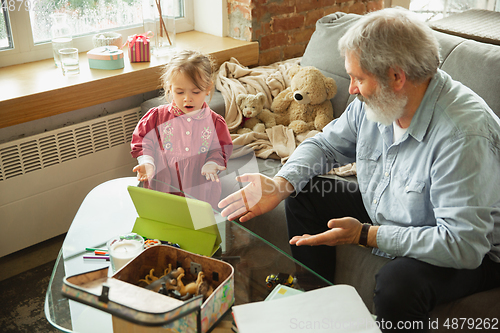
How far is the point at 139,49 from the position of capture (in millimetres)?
2213

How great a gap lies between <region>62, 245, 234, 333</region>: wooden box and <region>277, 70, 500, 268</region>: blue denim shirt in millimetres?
491

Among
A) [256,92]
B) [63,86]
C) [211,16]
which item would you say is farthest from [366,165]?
[211,16]

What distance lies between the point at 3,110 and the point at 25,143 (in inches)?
7.7

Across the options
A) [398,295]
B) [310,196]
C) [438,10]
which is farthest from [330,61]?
[438,10]

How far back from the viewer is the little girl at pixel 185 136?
1.66 metres

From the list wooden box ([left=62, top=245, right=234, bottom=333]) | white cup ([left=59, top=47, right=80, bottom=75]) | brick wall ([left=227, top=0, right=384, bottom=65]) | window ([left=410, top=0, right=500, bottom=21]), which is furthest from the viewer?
window ([left=410, top=0, right=500, bottom=21])

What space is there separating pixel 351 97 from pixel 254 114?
0.47 m

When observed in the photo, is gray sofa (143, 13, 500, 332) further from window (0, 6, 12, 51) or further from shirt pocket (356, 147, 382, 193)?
window (0, 6, 12, 51)

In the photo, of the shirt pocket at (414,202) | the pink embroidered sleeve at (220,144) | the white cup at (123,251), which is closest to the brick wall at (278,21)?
the pink embroidered sleeve at (220,144)

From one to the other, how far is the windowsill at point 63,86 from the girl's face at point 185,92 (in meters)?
0.48

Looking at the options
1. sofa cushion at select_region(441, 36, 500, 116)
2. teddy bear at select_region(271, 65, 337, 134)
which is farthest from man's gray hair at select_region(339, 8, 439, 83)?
teddy bear at select_region(271, 65, 337, 134)

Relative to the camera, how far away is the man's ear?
1210mm

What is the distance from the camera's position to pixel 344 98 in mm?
2172

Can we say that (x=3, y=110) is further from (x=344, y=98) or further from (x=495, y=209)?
(x=495, y=209)
